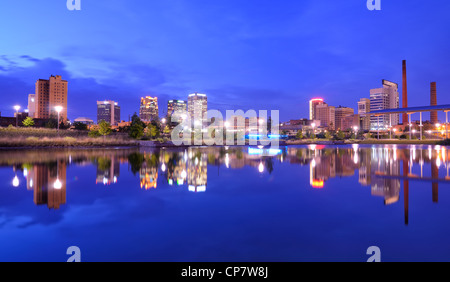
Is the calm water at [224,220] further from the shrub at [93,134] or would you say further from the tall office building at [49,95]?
the tall office building at [49,95]

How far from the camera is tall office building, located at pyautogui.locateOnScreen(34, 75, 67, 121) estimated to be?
165625 mm

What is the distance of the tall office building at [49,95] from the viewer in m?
166

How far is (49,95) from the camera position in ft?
548

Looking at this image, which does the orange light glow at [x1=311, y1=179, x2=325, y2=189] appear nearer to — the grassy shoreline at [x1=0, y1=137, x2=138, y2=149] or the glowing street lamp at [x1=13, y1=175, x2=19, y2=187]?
the glowing street lamp at [x1=13, y1=175, x2=19, y2=187]

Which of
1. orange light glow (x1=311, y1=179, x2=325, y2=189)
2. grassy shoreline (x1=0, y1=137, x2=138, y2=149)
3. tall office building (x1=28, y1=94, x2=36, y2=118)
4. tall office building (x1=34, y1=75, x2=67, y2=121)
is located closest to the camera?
orange light glow (x1=311, y1=179, x2=325, y2=189)

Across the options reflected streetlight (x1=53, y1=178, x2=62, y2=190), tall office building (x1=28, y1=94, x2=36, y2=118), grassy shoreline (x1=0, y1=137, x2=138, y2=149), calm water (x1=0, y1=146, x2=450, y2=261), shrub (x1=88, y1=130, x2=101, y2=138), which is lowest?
calm water (x1=0, y1=146, x2=450, y2=261)

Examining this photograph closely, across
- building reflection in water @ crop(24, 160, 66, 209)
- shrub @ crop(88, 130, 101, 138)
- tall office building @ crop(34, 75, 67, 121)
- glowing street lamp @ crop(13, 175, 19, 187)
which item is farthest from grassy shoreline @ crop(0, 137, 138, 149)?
tall office building @ crop(34, 75, 67, 121)

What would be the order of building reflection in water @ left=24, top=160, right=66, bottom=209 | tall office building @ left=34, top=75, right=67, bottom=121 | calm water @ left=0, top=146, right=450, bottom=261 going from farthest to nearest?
tall office building @ left=34, top=75, right=67, bottom=121 < building reflection in water @ left=24, top=160, right=66, bottom=209 < calm water @ left=0, top=146, right=450, bottom=261

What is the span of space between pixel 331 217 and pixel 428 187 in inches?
255

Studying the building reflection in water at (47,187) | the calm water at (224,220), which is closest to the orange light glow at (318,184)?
the calm water at (224,220)

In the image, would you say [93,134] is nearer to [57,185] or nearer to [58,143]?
[58,143]
